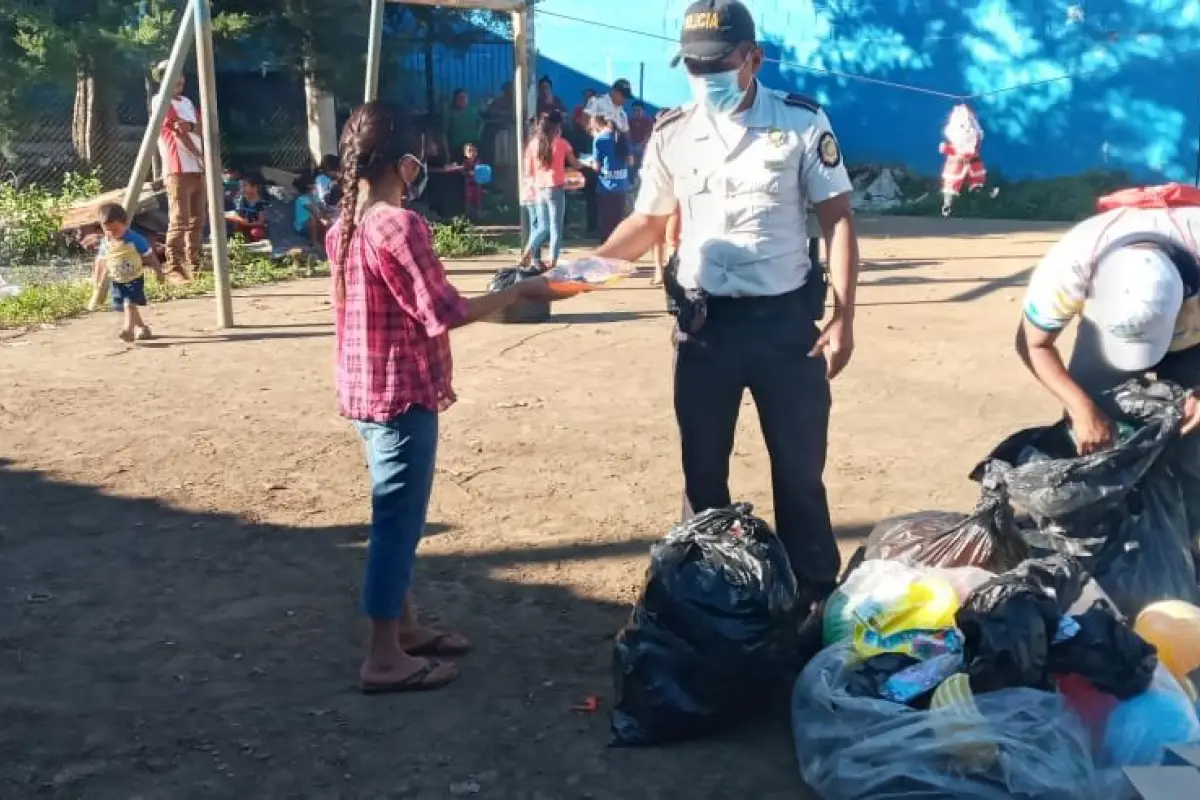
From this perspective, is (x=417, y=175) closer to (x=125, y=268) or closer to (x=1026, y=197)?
(x=125, y=268)

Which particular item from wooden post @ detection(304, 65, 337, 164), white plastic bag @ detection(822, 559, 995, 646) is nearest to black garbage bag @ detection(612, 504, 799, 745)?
white plastic bag @ detection(822, 559, 995, 646)

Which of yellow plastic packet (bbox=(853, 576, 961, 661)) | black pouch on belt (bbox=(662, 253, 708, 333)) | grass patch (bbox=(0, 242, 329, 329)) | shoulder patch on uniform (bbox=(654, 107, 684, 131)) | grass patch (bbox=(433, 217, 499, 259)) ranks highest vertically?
shoulder patch on uniform (bbox=(654, 107, 684, 131))

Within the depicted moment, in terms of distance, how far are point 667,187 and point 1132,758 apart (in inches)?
81.2

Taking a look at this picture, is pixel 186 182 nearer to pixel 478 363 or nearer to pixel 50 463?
pixel 478 363

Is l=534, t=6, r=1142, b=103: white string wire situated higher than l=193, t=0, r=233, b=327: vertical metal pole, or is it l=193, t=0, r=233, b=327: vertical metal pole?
l=534, t=6, r=1142, b=103: white string wire

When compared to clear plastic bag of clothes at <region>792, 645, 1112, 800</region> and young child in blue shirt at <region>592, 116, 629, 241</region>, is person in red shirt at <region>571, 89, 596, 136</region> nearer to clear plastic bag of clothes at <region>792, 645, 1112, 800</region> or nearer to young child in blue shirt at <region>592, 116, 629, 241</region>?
young child in blue shirt at <region>592, 116, 629, 241</region>

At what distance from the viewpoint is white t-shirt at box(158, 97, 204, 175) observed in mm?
11555

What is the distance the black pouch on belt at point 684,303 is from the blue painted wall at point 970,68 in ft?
55.6

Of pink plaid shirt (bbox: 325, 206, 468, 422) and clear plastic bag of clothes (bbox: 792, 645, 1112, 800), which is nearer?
clear plastic bag of clothes (bbox: 792, 645, 1112, 800)

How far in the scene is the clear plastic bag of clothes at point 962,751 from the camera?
2812 millimetres

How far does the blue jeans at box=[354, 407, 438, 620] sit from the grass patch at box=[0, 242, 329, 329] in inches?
272

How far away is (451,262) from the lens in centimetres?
1312

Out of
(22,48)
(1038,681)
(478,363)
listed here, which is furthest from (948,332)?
(22,48)

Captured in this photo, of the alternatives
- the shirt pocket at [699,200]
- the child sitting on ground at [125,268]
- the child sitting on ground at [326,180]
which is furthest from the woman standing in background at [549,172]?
the shirt pocket at [699,200]
